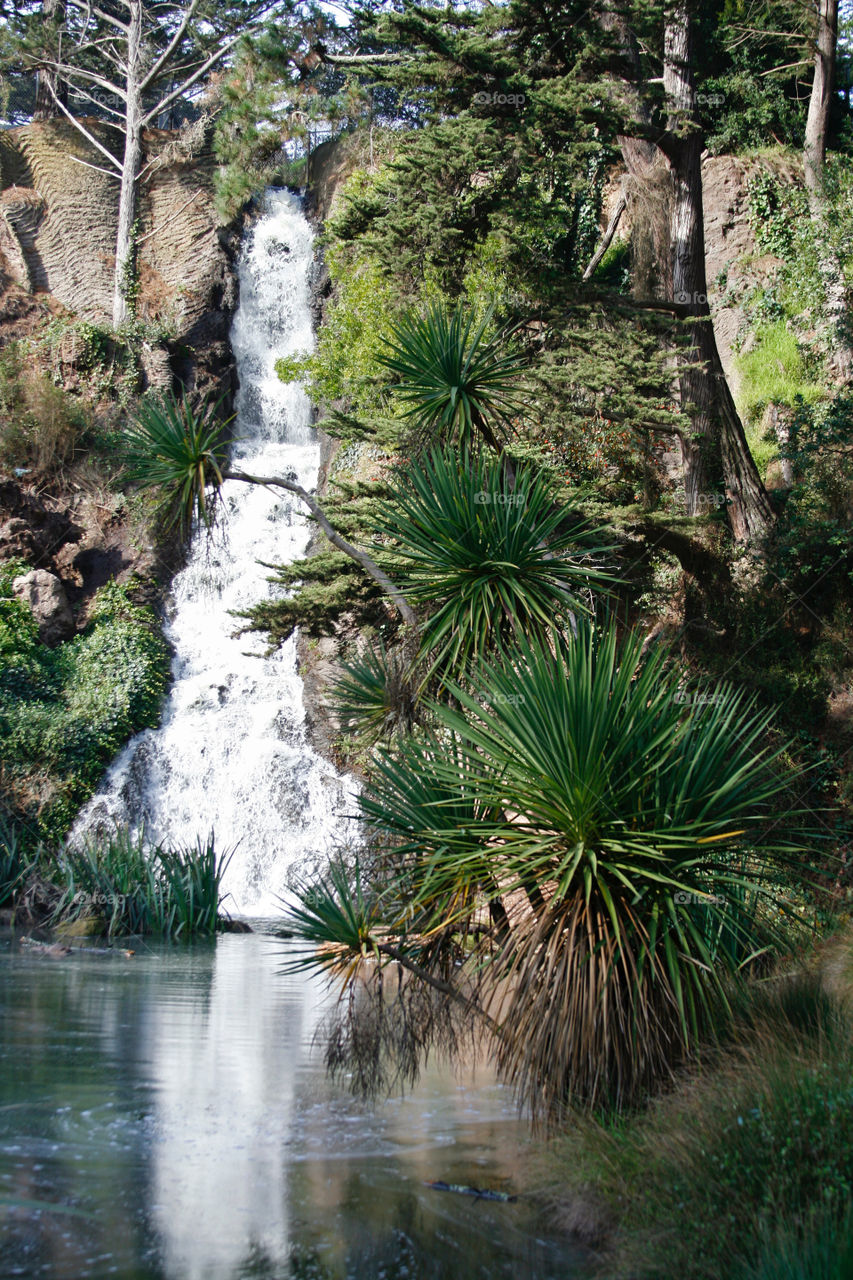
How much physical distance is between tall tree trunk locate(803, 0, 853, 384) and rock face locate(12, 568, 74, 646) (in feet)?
51.2

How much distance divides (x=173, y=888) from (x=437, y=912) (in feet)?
26.0

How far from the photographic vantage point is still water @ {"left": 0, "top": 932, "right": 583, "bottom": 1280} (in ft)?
13.6

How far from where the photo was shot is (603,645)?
5793mm

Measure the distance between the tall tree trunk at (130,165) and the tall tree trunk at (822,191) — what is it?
54.4ft

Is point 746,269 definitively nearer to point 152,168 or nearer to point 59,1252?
point 152,168

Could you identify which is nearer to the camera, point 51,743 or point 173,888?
point 173,888

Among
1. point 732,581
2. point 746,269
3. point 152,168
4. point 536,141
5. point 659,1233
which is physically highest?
point 152,168

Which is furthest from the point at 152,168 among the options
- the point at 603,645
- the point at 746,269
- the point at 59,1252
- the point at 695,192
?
the point at 59,1252

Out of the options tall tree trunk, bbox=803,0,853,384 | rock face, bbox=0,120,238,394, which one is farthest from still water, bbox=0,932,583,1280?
rock face, bbox=0,120,238,394

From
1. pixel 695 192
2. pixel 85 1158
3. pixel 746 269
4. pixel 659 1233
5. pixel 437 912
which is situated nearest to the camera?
pixel 659 1233

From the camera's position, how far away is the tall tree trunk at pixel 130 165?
27438mm

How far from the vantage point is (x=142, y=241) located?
92.4 ft

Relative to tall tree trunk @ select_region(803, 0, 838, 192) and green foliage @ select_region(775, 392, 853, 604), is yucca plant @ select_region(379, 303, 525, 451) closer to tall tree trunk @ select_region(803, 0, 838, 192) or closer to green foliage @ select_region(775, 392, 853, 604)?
green foliage @ select_region(775, 392, 853, 604)

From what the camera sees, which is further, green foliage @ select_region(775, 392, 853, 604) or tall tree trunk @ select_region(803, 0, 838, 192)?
tall tree trunk @ select_region(803, 0, 838, 192)
